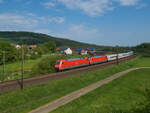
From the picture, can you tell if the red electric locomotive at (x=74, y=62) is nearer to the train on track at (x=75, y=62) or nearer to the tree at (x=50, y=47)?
the train on track at (x=75, y=62)

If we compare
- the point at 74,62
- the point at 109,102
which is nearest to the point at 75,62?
the point at 74,62

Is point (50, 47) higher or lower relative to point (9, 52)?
higher

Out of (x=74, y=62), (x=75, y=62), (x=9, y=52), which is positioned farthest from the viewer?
(x=9, y=52)

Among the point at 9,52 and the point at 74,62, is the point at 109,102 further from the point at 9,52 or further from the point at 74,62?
the point at 9,52

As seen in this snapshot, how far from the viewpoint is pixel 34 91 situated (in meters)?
23.4

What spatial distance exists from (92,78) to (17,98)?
18.1 meters

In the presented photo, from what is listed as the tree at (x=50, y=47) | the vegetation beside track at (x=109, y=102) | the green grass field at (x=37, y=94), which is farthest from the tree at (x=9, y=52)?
the vegetation beside track at (x=109, y=102)

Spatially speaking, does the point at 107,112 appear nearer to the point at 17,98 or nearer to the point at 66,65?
the point at 17,98

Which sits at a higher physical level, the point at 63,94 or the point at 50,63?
the point at 50,63

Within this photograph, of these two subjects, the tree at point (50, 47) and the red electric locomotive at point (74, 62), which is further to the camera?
the tree at point (50, 47)

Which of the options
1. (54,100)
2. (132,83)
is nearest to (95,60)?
(132,83)

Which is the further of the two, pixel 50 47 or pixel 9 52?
pixel 50 47

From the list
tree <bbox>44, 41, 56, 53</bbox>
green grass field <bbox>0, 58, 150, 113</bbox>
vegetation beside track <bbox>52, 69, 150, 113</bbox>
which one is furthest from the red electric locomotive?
tree <bbox>44, 41, 56, 53</bbox>

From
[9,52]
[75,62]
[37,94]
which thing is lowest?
[37,94]
